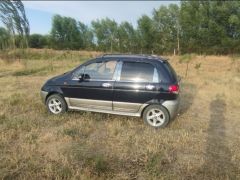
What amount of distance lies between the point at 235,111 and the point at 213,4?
128ft

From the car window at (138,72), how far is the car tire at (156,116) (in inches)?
27.1

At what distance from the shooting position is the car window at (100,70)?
8.22 meters

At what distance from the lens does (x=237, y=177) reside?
16.9 ft

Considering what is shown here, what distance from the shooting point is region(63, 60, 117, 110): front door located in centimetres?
818

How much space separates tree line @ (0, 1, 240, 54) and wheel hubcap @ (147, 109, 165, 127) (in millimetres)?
38285

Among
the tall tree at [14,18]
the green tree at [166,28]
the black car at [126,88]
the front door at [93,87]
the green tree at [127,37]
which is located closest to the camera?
the black car at [126,88]

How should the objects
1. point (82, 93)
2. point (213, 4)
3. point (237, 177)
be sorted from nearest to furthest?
1. point (237, 177)
2. point (82, 93)
3. point (213, 4)

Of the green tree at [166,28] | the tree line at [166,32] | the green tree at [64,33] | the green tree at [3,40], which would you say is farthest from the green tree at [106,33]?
the green tree at [3,40]

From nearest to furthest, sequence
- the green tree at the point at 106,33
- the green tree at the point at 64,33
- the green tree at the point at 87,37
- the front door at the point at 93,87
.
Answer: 1. the front door at the point at 93,87
2. the green tree at the point at 106,33
3. the green tree at the point at 87,37
4. the green tree at the point at 64,33

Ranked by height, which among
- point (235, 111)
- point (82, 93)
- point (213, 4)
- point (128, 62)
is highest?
point (213, 4)

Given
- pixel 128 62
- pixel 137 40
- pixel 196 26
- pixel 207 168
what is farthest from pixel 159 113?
pixel 137 40

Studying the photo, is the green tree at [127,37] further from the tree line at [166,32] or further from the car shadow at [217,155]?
the car shadow at [217,155]

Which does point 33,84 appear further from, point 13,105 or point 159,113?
point 159,113

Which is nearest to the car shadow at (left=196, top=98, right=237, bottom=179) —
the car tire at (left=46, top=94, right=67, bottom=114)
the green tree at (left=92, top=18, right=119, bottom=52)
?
the car tire at (left=46, top=94, right=67, bottom=114)
